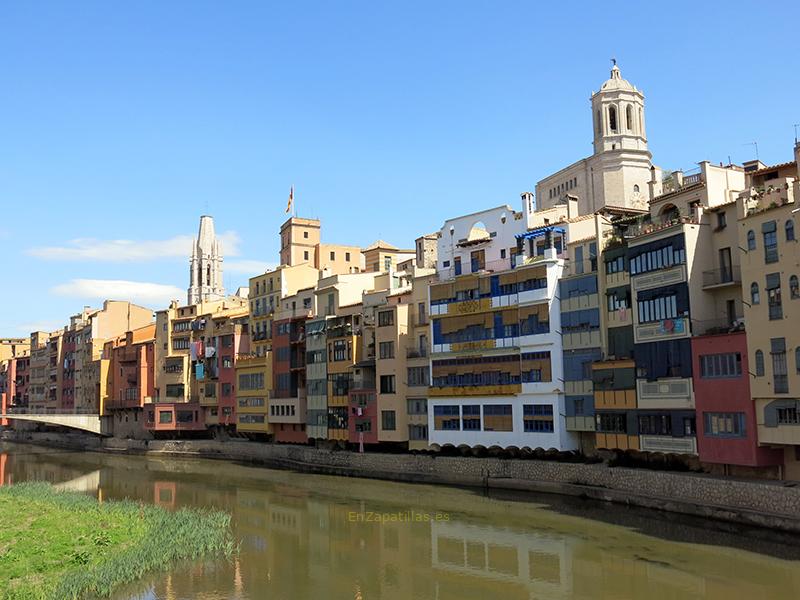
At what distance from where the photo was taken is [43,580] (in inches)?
1014

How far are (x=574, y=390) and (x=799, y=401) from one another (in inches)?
563

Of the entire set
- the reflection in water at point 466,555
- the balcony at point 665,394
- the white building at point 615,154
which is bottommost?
the reflection in water at point 466,555

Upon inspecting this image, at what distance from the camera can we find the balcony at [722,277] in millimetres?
35737

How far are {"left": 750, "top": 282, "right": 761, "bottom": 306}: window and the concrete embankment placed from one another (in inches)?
296

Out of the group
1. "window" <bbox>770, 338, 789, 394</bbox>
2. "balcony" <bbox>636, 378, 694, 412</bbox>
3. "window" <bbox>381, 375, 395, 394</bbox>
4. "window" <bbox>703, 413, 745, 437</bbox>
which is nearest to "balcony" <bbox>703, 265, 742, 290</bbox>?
"window" <bbox>770, 338, 789, 394</bbox>

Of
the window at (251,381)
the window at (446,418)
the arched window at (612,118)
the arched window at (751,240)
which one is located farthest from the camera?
the arched window at (612,118)

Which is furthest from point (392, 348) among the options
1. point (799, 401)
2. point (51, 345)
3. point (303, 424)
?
point (51, 345)

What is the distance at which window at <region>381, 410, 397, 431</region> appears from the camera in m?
54.7

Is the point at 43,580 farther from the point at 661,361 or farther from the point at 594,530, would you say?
the point at 661,361

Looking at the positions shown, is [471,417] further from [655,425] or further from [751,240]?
[751,240]

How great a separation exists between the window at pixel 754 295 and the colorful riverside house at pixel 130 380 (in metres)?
68.3

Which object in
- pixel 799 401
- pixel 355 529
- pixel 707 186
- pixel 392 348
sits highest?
pixel 707 186

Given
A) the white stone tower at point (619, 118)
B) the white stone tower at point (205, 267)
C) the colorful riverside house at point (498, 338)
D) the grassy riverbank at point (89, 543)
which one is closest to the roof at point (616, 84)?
the white stone tower at point (619, 118)

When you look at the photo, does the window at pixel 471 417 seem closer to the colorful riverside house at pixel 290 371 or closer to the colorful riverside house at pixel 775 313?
the colorful riverside house at pixel 775 313
